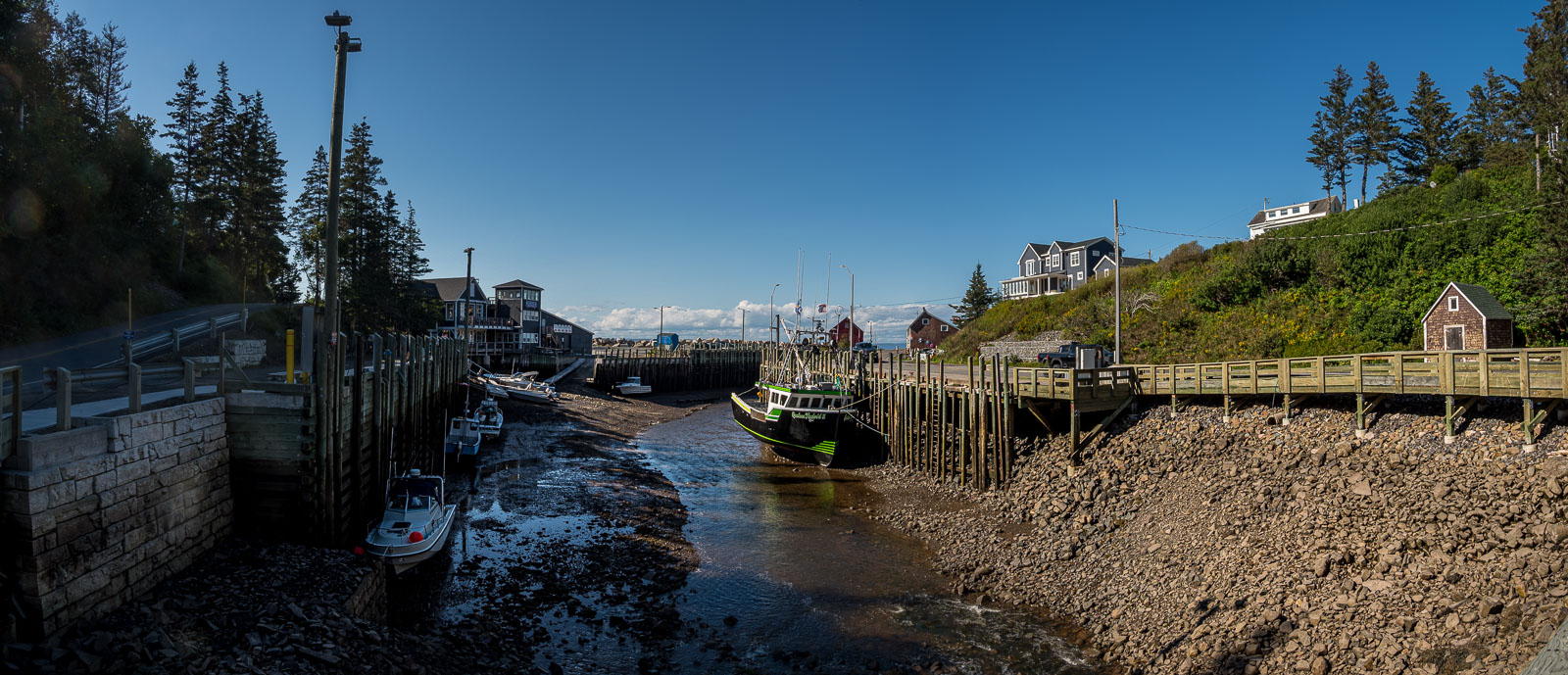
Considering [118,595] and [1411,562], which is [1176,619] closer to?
[1411,562]

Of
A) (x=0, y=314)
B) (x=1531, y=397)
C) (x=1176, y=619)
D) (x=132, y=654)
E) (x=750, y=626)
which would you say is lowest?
(x=750, y=626)

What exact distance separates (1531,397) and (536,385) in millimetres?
43151

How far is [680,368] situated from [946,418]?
43.5 m

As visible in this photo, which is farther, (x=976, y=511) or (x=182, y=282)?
(x=182, y=282)

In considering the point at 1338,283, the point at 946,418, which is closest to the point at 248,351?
the point at 946,418

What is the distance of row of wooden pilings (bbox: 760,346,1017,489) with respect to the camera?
68.3 ft

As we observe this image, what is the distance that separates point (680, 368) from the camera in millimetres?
64125

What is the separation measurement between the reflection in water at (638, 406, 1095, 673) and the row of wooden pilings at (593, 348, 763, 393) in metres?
35.6

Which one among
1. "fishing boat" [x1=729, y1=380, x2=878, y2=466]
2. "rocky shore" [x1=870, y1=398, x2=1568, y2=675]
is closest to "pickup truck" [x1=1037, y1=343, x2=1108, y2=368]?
"rocky shore" [x1=870, y1=398, x2=1568, y2=675]

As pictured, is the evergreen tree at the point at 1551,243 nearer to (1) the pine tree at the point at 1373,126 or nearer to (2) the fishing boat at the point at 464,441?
(1) the pine tree at the point at 1373,126

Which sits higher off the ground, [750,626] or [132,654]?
[132,654]

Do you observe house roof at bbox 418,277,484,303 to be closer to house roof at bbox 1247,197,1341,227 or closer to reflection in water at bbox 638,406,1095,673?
reflection in water at bbox 638,406,1095,673

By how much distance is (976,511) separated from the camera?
19.4 meters

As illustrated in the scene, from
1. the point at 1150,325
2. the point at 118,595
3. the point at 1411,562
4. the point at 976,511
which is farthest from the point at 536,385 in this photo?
the point at 1411,562
